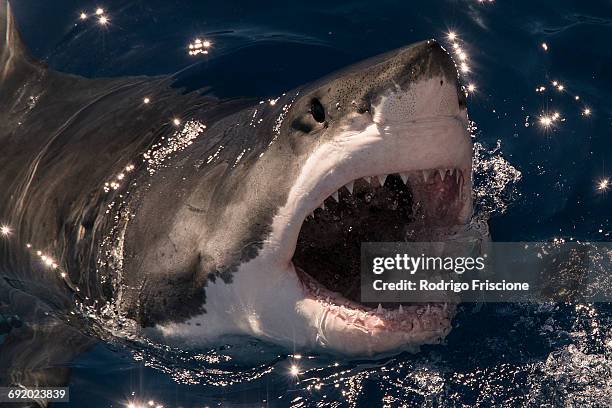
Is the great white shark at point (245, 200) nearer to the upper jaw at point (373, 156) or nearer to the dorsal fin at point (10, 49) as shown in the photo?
the upper jaw at point (373, 156)

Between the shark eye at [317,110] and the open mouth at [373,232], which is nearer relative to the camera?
the shark eye at [317,110]

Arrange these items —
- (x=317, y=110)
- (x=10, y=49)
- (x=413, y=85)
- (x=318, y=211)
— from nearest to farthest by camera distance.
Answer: (x=413, y=85)
(x=317, y=110)
(x=318, y=211)
(x=10, y=49)

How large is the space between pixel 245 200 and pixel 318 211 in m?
0.46

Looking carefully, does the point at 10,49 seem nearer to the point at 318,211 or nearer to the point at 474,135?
the point at 318,211

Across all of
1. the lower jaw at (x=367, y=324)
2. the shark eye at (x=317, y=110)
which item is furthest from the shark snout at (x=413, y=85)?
the lower jaw at (x=367, y=324)

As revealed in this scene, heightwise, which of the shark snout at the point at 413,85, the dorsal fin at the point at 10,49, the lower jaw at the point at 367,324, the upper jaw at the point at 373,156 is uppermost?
the dorsal fin at the point at 10,49

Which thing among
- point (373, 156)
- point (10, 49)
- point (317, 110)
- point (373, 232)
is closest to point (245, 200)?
point (317, 110)

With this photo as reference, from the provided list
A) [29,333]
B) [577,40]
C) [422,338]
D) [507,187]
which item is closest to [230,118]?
[422,338]

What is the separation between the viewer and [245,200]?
9.85 ft

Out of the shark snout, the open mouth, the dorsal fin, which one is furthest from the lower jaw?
the dorsal fin

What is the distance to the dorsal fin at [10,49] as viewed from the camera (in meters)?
4.59

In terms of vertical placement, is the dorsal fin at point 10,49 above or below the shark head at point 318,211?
above

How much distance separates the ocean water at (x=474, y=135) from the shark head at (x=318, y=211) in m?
0.28

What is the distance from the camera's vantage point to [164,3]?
5.97 meters
